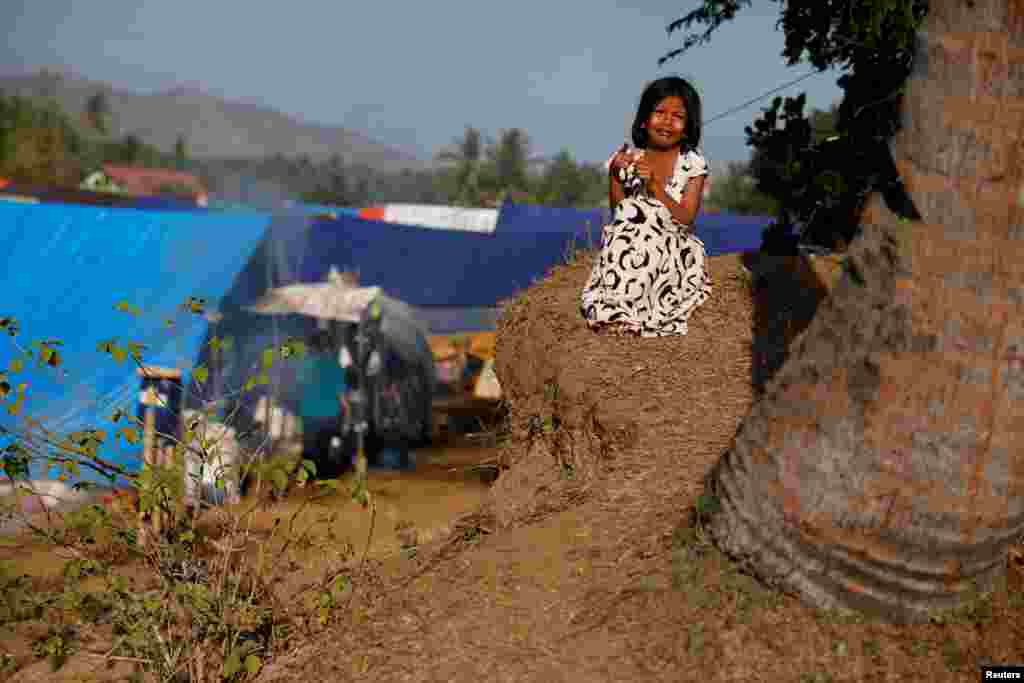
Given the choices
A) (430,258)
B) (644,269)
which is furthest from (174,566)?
(430,258)

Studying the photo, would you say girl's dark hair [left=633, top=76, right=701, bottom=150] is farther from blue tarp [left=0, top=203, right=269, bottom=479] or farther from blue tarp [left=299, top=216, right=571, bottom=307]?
blue tarp [left=299, top=216, right=571, bottom=307]

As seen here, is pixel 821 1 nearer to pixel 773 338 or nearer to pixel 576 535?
pixel 773 338

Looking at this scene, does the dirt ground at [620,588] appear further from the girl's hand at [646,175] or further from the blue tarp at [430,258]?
the blue tarp at [430,258]

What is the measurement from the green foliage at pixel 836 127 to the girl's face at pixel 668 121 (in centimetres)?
179

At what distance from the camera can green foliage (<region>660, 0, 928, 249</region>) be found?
301 inches

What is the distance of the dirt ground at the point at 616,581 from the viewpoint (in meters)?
3.16

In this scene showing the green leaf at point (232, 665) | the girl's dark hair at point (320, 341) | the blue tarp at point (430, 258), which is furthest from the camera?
the blue tarp at point (430, 258)

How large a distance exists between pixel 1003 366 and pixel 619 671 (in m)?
1.41

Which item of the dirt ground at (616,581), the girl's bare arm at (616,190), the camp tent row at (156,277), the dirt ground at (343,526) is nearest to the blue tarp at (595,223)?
the camp tent row at (156,277)

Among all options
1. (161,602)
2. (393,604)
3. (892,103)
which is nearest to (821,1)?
(892,103)

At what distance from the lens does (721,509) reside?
11.2 ft

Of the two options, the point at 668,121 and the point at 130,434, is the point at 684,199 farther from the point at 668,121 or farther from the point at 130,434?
the point at 130,434

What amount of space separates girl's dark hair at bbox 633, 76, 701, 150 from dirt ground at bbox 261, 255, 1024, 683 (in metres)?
1.28

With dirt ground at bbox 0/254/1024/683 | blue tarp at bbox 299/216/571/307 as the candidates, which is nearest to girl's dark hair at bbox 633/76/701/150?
dirt ground at bbox 0/254/1024/683
